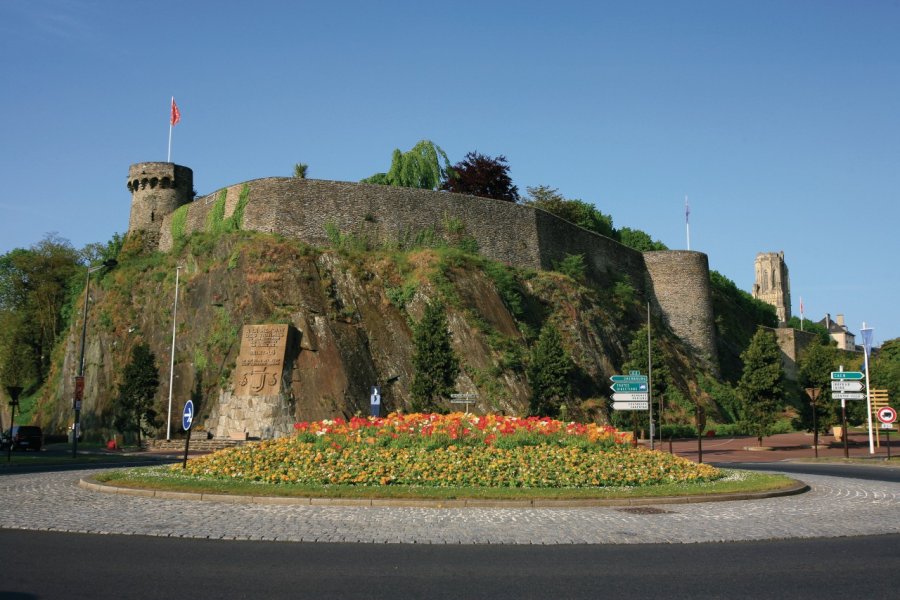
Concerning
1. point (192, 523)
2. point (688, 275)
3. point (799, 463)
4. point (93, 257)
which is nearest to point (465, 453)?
point (192, 523)

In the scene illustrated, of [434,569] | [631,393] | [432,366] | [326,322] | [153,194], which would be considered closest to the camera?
[434,569]

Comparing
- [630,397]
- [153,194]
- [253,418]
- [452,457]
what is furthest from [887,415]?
[153,194]

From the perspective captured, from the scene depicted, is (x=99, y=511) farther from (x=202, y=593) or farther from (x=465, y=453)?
(x=465, y=453)

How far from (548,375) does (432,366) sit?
7.44m

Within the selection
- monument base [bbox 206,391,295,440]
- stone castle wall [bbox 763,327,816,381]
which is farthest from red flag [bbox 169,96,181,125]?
stone castle wall [bbox 763,327,816,381]

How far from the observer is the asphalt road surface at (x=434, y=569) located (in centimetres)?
794

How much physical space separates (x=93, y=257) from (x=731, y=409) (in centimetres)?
6324

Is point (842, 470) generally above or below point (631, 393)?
below

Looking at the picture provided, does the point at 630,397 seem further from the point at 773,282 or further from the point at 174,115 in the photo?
the point at 773,282

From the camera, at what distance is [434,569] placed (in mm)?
9125

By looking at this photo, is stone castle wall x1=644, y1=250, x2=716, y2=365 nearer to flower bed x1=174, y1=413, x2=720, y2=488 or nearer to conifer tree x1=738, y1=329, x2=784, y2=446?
conifer tree x1=738, y1=329, x2=784, y2=446

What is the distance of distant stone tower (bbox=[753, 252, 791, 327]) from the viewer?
159 meters

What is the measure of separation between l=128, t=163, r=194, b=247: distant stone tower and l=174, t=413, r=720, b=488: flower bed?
149 feet

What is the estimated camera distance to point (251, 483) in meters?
17.8
